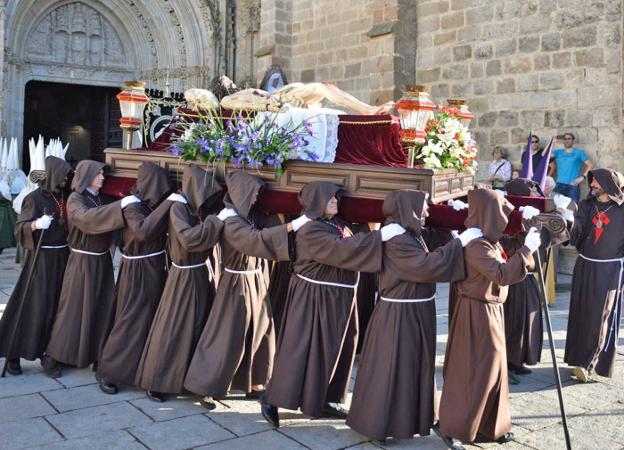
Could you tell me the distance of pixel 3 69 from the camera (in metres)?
13.9

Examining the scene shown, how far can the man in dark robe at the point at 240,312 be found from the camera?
483 cm

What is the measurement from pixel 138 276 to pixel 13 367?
1318 mm

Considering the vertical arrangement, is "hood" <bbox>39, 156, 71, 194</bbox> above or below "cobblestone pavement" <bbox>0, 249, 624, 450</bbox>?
above

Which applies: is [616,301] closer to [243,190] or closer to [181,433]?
[243,190]

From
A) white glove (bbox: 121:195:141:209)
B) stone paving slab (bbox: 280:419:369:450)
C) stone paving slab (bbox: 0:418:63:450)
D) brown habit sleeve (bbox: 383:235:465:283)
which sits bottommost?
stone paving slab (bbox: 280:419:369:450)

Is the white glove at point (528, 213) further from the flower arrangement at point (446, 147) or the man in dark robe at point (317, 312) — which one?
the man in dark robe at point (317, 312)

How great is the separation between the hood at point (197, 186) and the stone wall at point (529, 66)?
7030 mm

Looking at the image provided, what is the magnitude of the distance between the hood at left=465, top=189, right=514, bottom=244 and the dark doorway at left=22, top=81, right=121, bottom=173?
14170 mm

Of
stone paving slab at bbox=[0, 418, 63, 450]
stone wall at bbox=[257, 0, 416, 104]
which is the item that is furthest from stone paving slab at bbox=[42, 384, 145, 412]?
stone wall at bbox=[257, 0, 416, 104]

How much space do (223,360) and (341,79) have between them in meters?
9.78

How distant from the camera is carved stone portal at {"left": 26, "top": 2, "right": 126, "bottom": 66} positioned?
49.5 feet

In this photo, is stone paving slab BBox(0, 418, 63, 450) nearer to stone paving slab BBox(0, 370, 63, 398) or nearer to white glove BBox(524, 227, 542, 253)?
stone paving slab BBox(0, 370, 63, 398)

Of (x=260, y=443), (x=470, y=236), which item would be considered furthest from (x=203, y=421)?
(x=470, y=236)

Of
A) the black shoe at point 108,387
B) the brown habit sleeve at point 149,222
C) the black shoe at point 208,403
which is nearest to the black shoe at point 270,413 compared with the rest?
the black shoe at point 208,403
